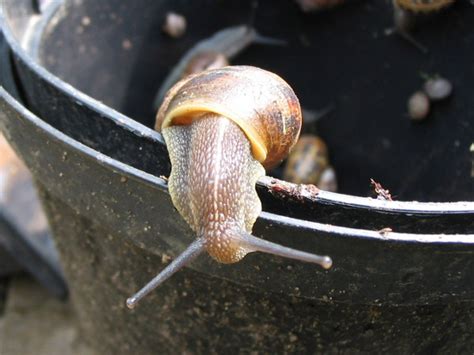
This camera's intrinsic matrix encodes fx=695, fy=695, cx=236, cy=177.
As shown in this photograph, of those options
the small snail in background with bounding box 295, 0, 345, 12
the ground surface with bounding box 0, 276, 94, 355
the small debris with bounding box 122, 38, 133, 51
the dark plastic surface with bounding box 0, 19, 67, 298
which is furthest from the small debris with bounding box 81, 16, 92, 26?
the ground surface with bounding box 0, 276, 94, 355

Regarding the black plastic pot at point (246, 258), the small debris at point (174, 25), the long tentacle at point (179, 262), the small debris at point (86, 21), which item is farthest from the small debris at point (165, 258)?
the small debris at point (174, 25)

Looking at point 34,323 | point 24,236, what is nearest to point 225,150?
point 24,236

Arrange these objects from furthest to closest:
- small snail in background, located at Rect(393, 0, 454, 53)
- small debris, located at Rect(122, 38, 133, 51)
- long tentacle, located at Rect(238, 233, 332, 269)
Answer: small debris, located at Rect(122, 38, 133, 51), small snail in background, located at Rect(393, 0, 454, 53), long tentacle, located at Rect(238, 233, 332, 269)

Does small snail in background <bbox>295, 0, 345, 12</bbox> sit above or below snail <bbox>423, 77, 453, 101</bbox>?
above

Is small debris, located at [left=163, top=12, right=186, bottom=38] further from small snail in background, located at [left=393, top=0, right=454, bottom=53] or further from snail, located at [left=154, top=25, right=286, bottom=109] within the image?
small snail in background, located at [left=393, top=0, right=454, bottom=53]

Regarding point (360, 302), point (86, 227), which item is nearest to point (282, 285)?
point (360, 302)

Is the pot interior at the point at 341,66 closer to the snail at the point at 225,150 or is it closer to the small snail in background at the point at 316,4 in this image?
the small snail in background at the point at 316,4
